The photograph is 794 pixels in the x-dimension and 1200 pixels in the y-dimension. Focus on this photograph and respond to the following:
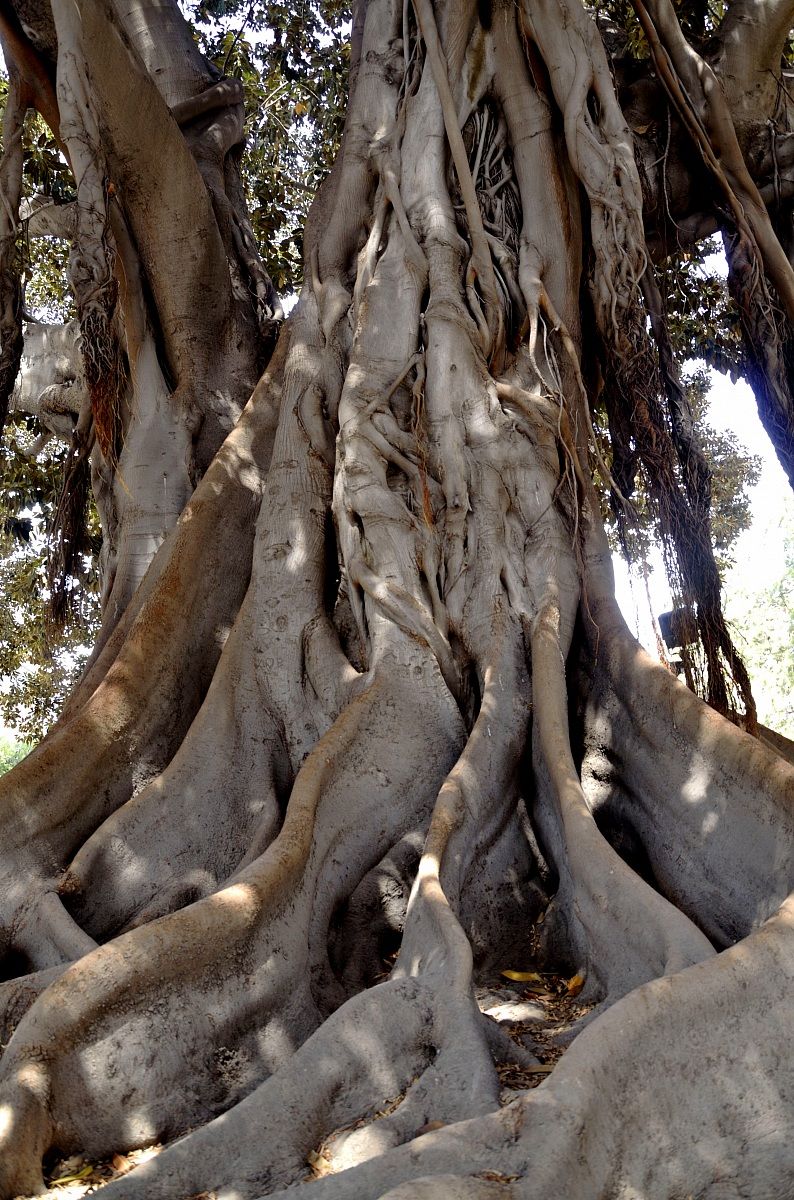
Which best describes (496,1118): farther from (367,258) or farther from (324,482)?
(367,258)

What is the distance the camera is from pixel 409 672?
4066 mm

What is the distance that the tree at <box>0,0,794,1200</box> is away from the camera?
7.96ft

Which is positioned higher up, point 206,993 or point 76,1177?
point 206,993

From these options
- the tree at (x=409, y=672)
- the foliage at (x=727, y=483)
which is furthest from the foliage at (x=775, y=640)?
the tree at (x=409, y=672)

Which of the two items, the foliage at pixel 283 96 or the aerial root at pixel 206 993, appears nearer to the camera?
the aerial root at pixel 206 993

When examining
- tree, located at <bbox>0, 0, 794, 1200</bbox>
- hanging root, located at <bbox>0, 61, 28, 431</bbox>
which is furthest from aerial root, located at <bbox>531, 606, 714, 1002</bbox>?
hanging root, located at <bbox>0, 61, 28, 431</bbox>

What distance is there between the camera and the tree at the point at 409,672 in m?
2.43

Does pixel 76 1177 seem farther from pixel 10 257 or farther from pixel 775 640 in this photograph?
pixel 775 640

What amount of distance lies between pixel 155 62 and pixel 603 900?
6.00m

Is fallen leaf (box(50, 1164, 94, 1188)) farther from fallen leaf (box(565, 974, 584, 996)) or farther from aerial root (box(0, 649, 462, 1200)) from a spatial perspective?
fallen leaf (box(565, 974, 584, 996))

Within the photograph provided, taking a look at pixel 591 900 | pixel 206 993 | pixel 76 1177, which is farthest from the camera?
pixel 591 900

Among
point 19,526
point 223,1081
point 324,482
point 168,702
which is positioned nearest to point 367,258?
point 324,482

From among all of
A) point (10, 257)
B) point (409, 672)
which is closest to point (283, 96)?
point (10, 257)

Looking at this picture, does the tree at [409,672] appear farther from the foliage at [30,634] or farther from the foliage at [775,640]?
the foliage at [775,640]
